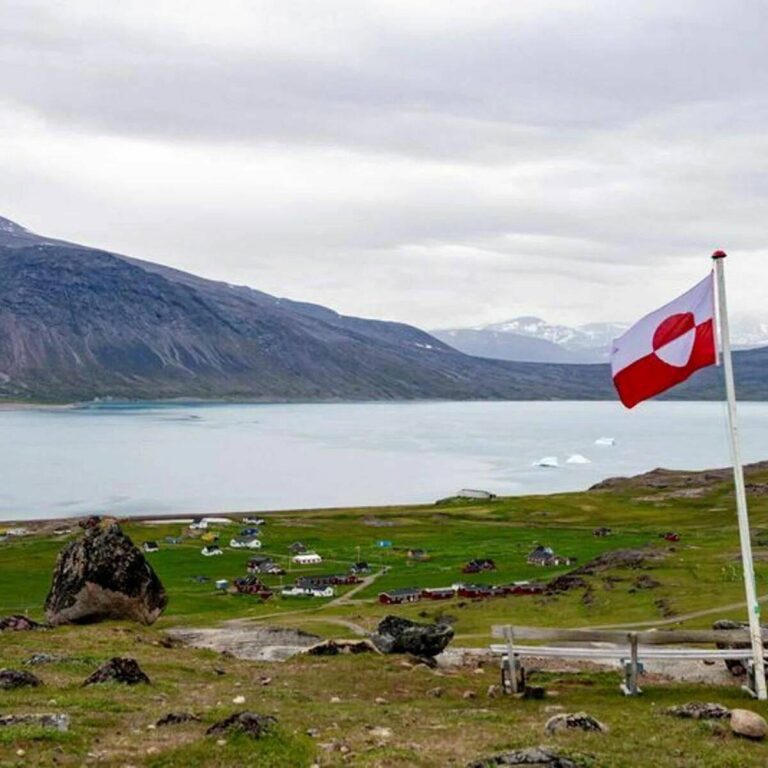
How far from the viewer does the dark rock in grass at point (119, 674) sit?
23.5 m

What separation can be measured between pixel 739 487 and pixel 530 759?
823 cm

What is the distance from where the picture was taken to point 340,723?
19156 mm

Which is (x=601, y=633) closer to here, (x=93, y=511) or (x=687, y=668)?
(x=687, y=668)

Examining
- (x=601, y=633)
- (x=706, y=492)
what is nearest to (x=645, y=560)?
(x=601, y=633)

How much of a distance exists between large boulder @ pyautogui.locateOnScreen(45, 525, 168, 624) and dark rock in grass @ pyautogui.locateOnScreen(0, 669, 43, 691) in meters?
14.2

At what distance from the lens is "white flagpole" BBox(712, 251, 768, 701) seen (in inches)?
800

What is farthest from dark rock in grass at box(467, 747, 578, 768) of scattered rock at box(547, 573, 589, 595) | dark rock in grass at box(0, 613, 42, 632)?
scattered rock at box(547, 573, 589, 595)

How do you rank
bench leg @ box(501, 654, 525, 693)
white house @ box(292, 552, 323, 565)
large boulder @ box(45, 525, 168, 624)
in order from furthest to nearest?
white house @ box(292, 552, 323, 565) → large boulder @ box(45, 525, 168, 624) → bench leg @ box(501, 654, 525, 693)

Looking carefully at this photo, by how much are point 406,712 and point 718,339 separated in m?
10.4

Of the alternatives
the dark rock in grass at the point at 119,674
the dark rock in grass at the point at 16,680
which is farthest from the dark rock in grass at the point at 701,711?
the dark rock in grass at the point at 16,680

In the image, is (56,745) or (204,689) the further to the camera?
(204,689)

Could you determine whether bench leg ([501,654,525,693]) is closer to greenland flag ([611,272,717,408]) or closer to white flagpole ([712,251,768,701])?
white flagpole ([712,251,768,701])

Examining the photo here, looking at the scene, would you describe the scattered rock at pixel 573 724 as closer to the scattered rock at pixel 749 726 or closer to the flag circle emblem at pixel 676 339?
the scattered rock at pixel 749 726

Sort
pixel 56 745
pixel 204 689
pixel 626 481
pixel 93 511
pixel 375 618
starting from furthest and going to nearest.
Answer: pixel 626 481 < pixel 93 511 < pixel 375 618 < pixel 204 689 < pixel 56 745
